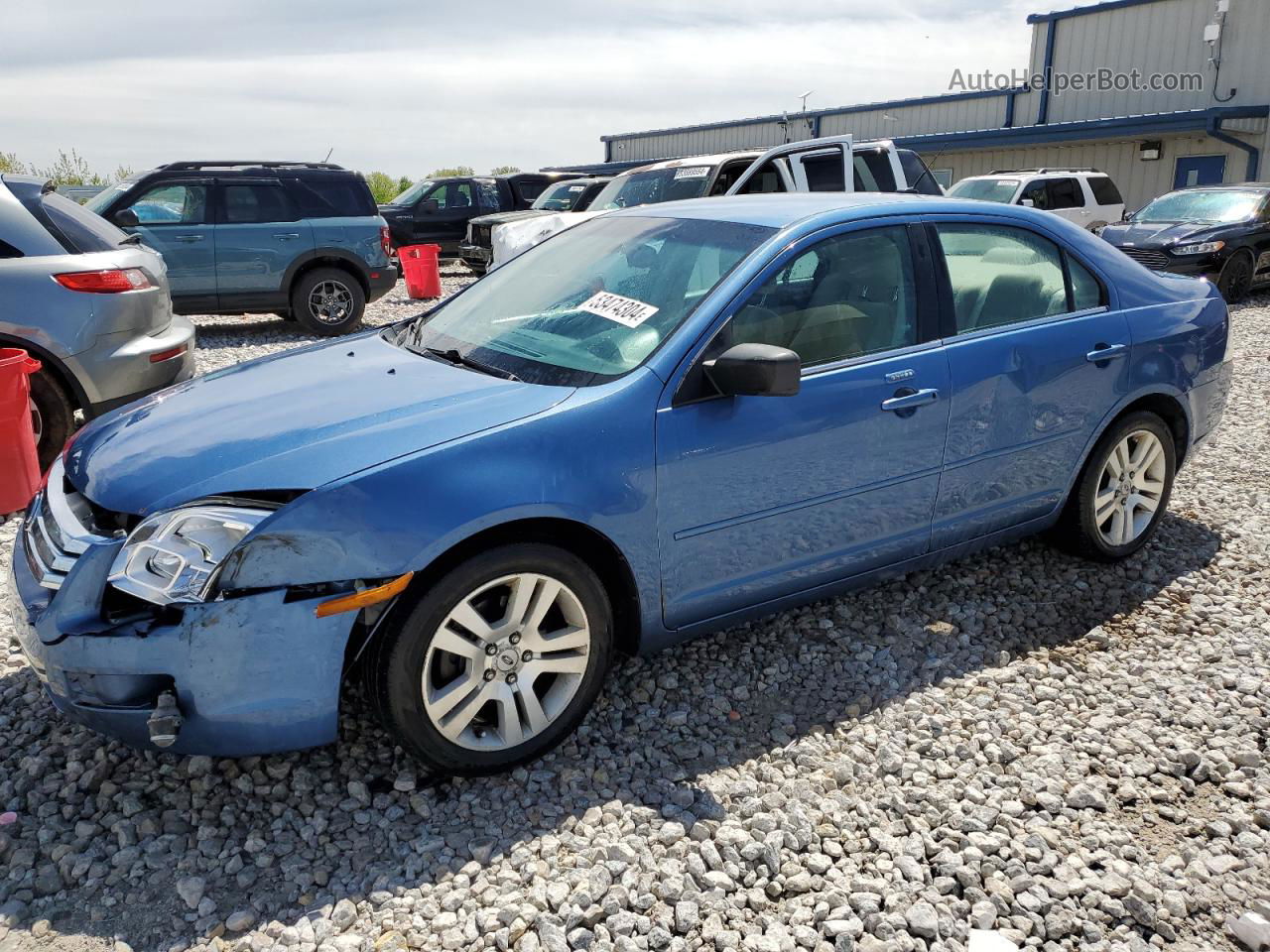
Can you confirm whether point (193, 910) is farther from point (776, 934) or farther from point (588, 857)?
point (776, 934)

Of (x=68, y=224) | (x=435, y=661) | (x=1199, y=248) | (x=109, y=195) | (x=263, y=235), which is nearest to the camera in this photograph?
(x=435, y=661)

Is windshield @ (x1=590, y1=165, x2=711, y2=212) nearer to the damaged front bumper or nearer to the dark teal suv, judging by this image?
the dark teal suv

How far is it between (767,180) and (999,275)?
24.2 feet

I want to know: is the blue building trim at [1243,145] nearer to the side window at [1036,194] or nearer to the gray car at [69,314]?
the side window at [1036,194]

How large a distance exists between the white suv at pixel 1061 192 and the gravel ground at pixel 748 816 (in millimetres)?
13640

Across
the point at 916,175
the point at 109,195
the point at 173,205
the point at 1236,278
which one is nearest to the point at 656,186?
the point at 916,175

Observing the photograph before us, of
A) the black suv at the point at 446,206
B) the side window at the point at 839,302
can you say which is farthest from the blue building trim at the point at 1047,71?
the side window at the point at 839,302

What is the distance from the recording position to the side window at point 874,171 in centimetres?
1113

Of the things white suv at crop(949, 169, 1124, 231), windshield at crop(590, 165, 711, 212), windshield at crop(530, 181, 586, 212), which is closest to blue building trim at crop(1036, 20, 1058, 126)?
white suv at crop(949, 169, 1124, 231)

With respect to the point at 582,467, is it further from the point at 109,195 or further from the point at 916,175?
the point at 916,175

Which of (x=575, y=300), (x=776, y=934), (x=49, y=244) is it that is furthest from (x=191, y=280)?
(x=776, y=934)

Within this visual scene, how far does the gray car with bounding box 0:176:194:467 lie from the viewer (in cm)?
543

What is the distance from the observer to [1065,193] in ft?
54.0

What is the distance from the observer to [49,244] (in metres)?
5.60
